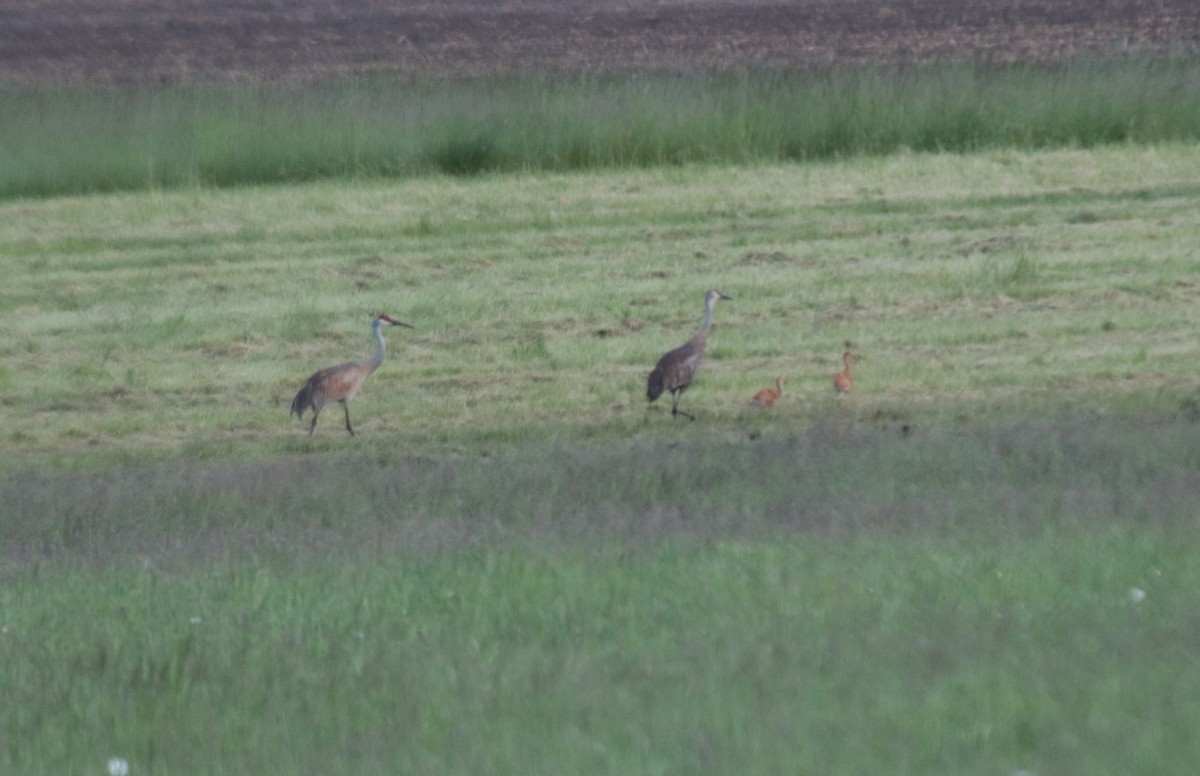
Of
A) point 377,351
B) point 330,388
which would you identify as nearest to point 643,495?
point 330,388

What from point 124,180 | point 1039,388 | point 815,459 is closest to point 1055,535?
point 815,459

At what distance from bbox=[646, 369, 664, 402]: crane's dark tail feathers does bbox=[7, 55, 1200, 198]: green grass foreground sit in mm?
8452

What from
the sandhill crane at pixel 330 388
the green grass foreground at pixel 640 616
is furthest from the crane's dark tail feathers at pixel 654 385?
the green grass foreground at pixel 640 616

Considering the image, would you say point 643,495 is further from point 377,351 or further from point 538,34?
point 538,34

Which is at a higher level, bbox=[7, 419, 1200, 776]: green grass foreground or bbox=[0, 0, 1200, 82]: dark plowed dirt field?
bbox=[7, 419, 1200, 776]: green grass foreground

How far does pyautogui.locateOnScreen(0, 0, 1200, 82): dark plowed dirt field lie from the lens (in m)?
24.3

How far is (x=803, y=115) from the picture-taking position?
20.1 metres

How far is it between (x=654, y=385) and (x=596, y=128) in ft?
29.2

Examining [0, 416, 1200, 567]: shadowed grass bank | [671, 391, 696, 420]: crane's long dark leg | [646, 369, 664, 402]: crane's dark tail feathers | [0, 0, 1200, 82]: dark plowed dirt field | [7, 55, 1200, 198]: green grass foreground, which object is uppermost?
[0, 416, 1200, 567]: shadowed grass bank

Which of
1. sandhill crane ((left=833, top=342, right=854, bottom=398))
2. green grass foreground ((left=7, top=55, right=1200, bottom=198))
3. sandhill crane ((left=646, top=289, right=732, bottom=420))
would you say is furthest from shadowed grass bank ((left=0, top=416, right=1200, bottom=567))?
green grass foreground ((left=7, top=55, right=1200, bottom=198))

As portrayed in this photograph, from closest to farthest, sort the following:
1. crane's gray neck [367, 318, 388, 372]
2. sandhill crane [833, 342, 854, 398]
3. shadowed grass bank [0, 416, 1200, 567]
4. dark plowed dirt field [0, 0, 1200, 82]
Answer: shadowed grass bank [0, 416, 1200, 567] → sandhill crane [833, 342, 854, 398] → crane's gray neck [367, 318, 388, 372] → dark plowed dirt field [0, 0, 1200, 82]

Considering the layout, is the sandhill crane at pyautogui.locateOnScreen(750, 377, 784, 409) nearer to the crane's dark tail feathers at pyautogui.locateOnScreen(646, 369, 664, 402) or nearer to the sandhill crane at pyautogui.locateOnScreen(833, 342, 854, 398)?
the sandhill crane at pyautogui.locateOnScreen(833, 342, 854, 398)

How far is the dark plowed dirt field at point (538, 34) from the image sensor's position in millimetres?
24312

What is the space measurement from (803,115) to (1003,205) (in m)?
3.56
